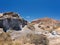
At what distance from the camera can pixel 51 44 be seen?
23.3m

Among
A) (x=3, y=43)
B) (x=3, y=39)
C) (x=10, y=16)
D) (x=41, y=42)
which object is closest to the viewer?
(x=3, y=43)

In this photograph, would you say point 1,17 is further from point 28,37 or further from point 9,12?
point 28,37

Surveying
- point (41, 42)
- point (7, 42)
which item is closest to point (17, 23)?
point (41, 42)

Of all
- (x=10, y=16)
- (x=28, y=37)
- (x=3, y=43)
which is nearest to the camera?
(x=3, y=43)

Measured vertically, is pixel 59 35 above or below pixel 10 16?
below

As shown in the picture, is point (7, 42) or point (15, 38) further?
point (15, 38)

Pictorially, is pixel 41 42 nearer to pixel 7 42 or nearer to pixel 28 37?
pixel 28 37

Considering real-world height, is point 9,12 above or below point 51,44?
above

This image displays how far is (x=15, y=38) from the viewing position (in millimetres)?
22953

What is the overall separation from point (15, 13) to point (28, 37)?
460cm

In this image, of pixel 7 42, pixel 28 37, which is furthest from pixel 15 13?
pixel 7 42

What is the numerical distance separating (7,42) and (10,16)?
687cm

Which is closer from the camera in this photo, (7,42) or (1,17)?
(7,42)

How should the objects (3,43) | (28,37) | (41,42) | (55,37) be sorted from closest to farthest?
(3,43), (41,42), (28,37), (55,37)
